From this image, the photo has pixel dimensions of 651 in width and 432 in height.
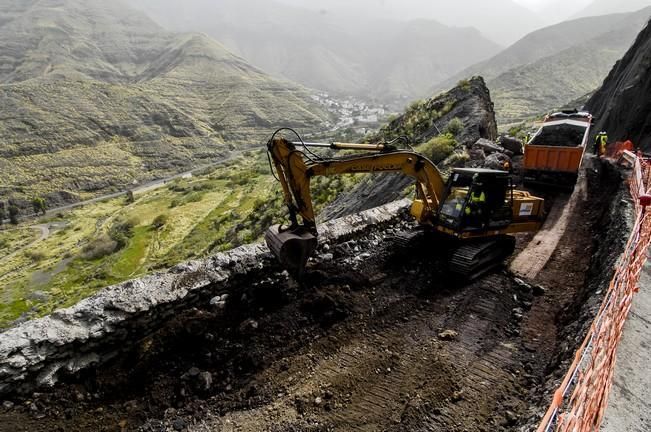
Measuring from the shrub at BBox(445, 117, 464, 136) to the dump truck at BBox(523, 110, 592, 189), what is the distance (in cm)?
532

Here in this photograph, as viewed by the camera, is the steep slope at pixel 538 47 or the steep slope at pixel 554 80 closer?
the steep slope at pixel 554 80

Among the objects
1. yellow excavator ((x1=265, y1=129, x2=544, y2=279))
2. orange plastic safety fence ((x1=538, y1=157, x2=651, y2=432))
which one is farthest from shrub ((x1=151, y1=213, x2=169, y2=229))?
orange plastic safety fence ((x1=538, y1=157, x2=651, y2=432))

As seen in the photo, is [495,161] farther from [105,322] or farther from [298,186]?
[105,322]

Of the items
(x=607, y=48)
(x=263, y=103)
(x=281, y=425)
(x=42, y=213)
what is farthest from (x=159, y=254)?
(x=607, y=48)

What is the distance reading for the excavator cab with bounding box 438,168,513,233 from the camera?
9.55 meters

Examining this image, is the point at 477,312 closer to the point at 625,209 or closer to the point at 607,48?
the point at 625,209

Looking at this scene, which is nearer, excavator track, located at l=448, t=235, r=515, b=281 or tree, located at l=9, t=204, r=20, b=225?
excavator track, located at l=448, t=235, r=515, b=281

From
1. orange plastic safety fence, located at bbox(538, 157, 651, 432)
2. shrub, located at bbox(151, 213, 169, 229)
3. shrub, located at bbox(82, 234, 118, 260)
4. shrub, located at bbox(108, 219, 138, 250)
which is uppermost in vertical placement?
orange plastic safety fence, located at bbox(538, 157, 651, 432)

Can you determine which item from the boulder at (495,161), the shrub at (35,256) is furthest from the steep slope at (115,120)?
the boulder at (495,161)

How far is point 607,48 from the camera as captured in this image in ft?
409

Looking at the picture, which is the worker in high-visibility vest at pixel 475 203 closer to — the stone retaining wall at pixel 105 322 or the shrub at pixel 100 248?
the stone retaining wall at pixel 105 322

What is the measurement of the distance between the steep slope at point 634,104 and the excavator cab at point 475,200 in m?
15.0

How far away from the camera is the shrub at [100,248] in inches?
1817

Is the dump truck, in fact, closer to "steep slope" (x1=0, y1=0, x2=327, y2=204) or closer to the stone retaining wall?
the stone retaining wall
